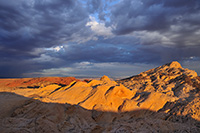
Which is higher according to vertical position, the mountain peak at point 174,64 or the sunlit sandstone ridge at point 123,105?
the mountain peak at point 174,64

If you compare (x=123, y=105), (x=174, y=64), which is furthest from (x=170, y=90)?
(x=123, y=105)

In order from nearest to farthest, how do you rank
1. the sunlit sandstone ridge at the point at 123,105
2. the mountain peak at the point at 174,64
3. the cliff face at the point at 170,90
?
1. the sunlit sandstone ridge at the point at 123,105
2. the cliff face at the point at 170,90
3. the mountain peak at the point at 174,64

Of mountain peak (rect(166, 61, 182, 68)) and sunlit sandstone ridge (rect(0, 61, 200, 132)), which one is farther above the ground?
mountain peak (rect(166, 61, 182, 68))

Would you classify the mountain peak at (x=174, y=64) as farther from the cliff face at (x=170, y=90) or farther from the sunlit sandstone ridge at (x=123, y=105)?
the sunlit sandstone ridge at (x=123, y=105)

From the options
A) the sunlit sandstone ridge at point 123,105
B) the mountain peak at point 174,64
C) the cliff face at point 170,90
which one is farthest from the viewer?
the mountain peak at point 174,64

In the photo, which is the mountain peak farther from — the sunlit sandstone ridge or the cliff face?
the sunlit sandstone ridge

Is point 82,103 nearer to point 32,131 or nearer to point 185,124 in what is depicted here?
point 32,131

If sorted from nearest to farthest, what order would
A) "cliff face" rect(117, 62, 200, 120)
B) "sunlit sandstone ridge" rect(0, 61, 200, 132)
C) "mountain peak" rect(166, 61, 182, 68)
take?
"sunlit sandstone ridge" rect(0, 61, 200, 132)
"cliff face" rect(117, 62, 200, 120)
"mountain peak" rect(166, 61, 182, 68)

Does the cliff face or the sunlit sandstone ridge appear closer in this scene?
the sunlit sandstone ridge

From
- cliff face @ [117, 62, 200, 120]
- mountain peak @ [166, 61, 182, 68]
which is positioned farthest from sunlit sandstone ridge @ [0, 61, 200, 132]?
mountain peak @ [166, 61, 182, 68]

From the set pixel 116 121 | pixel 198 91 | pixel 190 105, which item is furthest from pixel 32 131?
pixel 198 91

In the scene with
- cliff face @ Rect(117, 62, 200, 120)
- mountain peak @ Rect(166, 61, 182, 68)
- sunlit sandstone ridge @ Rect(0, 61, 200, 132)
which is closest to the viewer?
sunlit sandstone ridge @ Rect(0, 61, 200, 132)

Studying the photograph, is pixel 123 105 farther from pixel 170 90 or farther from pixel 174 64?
pixel 174 64

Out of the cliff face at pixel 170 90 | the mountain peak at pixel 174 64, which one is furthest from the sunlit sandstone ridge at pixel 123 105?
the mountain peak at pixel 174 64
